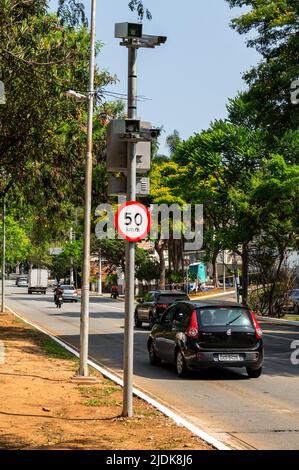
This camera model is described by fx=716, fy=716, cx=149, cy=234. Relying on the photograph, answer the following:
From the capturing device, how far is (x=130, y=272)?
361 inches

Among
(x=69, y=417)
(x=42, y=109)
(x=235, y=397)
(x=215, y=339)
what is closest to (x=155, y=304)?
(x=42, y=109)

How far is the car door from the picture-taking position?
15.3 metres

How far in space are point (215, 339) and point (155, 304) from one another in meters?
14.7

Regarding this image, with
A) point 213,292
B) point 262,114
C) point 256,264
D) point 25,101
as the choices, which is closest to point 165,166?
point 256,264

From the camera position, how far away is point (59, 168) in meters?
21.2

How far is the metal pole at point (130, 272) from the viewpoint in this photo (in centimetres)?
910

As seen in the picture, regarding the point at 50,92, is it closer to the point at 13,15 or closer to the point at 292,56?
the point at 13,15

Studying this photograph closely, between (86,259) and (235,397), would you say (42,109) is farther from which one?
(235,397)

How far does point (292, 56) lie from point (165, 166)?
2934cm
